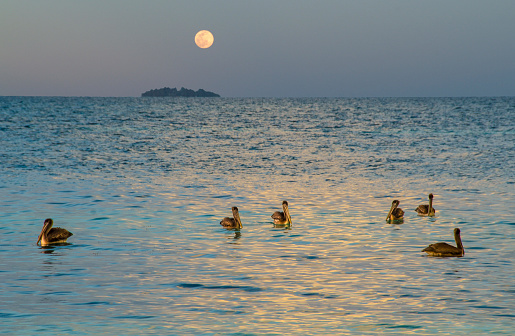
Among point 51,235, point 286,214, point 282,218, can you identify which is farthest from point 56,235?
point 286,214

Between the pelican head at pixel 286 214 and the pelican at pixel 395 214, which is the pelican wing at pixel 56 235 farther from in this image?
the pelican at pixel 395 214

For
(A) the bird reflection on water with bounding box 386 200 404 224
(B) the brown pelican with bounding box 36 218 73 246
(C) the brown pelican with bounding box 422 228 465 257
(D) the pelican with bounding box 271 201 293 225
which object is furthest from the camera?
(A) the bird reflection on water with bounding box 386 200 404 224

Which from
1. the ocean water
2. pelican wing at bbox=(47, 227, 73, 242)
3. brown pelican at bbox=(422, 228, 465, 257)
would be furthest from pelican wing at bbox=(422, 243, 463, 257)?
Answer: pelican wing at bbox=(47, 227, 73, 242)

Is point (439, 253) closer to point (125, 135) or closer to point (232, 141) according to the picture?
point (232, 141)

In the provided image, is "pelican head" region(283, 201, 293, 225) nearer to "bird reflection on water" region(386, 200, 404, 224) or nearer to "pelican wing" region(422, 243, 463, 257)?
"bird reflection on water" region(386, 200, 404, 224)

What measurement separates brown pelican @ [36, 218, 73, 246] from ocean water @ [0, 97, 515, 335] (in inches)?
10.2

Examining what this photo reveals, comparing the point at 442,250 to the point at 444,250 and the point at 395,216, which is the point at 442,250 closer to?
the point at 444,250

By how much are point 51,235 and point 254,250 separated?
16.0 feet

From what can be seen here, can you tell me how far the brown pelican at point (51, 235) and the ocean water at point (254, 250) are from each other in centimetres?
26

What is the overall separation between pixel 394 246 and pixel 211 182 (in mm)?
12807

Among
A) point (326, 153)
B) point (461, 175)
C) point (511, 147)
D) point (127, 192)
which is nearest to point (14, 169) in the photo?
point (127, 192)

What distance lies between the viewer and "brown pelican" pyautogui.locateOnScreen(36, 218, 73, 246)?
14852mm

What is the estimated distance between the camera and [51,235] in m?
14.9

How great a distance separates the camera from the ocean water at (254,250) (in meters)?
9.62
